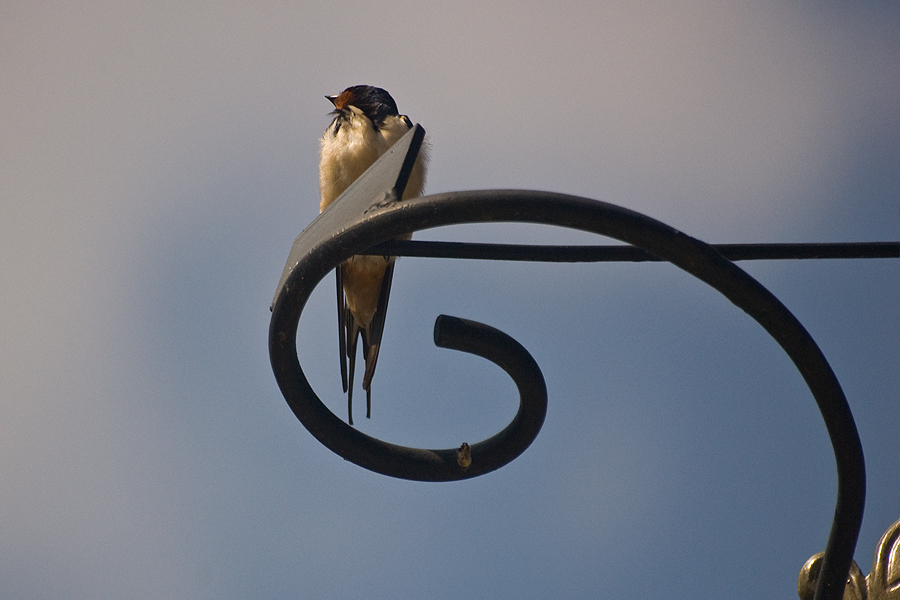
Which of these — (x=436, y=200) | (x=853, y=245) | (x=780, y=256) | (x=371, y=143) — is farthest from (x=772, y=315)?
(x=371, y=143)

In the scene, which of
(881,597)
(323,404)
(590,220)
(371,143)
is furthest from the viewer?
(371,143)

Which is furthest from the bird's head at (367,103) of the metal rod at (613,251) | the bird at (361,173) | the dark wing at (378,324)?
the metal rod at (613,251)

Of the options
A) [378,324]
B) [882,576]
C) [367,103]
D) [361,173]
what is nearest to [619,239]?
[882,576]

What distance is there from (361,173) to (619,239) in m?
3.39

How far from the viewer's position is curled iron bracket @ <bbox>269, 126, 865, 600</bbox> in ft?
5.07

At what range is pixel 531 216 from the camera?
5.10 ft

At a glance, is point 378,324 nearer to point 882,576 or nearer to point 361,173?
point 361,173

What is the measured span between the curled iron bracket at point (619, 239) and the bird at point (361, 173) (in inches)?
119

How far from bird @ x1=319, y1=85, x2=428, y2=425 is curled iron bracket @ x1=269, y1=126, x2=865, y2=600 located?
9.88 ft

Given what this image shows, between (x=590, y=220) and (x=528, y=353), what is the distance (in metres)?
0.41

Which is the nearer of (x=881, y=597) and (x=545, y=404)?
(x=545, y=404)

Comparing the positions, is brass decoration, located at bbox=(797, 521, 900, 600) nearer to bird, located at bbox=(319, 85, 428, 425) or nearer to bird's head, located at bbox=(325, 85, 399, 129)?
bird, located at bbox=(319, 85, 428, 425)

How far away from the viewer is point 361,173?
4.79 metres

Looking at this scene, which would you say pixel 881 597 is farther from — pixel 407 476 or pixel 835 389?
pixel 407 476
